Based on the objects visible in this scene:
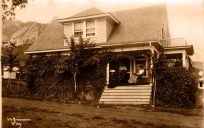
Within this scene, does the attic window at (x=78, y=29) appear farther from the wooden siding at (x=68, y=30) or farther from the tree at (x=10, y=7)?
the tree at (x=10, y=7)

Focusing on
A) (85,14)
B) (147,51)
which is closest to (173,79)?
(147,51)

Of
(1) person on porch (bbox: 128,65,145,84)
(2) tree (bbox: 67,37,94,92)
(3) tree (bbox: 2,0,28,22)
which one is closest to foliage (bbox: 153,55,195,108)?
(1) person on porch (bbox: 128,65,145,84)

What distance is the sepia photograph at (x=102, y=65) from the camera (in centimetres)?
659

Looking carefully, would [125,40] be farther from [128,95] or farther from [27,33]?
[27,33]

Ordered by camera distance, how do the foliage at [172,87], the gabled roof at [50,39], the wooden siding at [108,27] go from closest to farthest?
the foliage at [172,87], the wooden siding at [108,27], the gabled roof at [50,39]

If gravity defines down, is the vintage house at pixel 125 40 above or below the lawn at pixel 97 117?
above

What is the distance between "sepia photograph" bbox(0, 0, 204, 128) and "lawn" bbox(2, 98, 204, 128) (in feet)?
0.06

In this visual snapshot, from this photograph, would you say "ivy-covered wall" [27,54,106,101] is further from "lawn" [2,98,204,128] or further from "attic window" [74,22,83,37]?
"lawn" [2,98,204,128]

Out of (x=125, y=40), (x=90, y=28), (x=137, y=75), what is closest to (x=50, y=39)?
(x=90, y=28)

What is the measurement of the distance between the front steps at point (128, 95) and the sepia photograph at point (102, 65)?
1.2 inches

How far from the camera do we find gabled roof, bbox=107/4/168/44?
11.1 meters

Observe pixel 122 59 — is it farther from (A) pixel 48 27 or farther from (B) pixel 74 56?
(A) pixel 48 27

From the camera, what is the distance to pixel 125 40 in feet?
37.3

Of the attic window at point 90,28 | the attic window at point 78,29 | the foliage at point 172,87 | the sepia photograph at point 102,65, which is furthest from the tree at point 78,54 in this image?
the foliage at point 172,87
